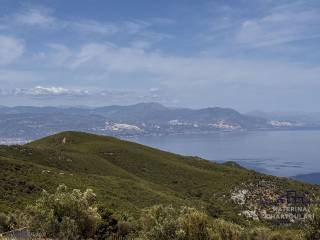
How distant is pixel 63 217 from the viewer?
29484mm

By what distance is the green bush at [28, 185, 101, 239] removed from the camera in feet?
95.5

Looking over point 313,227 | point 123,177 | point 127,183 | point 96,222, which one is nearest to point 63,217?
point 96,222

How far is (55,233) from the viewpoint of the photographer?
29.2 metres

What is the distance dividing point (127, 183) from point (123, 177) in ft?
43.7

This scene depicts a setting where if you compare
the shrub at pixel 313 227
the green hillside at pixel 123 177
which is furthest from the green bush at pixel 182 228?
the green hillside at pixel 123 177

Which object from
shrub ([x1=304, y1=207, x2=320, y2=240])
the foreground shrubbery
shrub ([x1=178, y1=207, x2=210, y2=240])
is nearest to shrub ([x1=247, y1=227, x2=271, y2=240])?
the foreground shrubbery

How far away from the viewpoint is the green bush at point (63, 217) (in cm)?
2909

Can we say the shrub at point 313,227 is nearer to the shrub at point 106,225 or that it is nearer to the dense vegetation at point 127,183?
the dense vegetation at point 127,183

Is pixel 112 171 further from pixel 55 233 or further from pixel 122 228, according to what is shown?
pixel 55 233

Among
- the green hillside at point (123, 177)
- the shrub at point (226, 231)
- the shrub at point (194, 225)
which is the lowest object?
the green hillside at point (123, 177)

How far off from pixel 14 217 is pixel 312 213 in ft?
91.6

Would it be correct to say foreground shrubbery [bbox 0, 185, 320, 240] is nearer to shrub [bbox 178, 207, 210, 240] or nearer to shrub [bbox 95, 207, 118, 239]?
shrub [bbox 178, 207, 210, 240]

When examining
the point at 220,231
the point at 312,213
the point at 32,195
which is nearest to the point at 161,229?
the point at 220,231

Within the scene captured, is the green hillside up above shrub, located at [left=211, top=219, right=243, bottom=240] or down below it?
below
